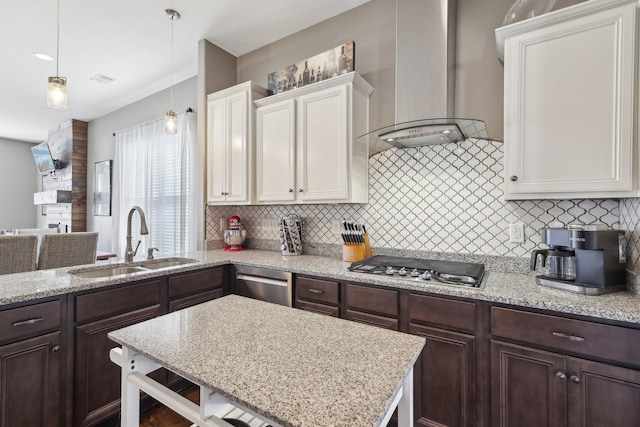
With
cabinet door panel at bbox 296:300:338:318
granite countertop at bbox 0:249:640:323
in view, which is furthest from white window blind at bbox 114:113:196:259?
cabinet door panel at bbox 296:300:338:318

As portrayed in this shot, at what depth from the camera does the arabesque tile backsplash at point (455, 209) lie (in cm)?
173

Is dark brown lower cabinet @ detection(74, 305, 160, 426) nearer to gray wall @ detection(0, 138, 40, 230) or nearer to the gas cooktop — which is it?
the gas cooktop

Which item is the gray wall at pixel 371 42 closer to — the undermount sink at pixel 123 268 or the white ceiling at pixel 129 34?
the white ceiling at pixel 129 34

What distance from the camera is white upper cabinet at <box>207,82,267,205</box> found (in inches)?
108

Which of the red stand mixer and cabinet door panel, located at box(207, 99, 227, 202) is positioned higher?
cabinet door panel, located at box(207, 99, 227, 202)

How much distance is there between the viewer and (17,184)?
6.47 meters

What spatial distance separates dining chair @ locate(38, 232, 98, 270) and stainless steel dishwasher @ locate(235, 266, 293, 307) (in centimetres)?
155

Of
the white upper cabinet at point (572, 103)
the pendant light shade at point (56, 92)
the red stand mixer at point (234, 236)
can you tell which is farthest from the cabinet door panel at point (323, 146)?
the pendant light shade at point (56, 92)

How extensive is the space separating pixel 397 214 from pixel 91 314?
2060mm

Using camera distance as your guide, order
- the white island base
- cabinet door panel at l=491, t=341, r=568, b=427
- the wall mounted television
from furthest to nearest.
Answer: the wall mounted television
cabinet door panel at l=491, t=341, r=568, b=427
the white island base

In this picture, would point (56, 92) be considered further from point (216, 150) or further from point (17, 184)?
point (17, 184)

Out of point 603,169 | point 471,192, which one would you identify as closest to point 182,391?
point 471,192

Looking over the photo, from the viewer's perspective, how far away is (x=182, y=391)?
7.01 feet

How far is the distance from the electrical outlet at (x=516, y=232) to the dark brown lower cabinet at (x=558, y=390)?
2.46 ft
